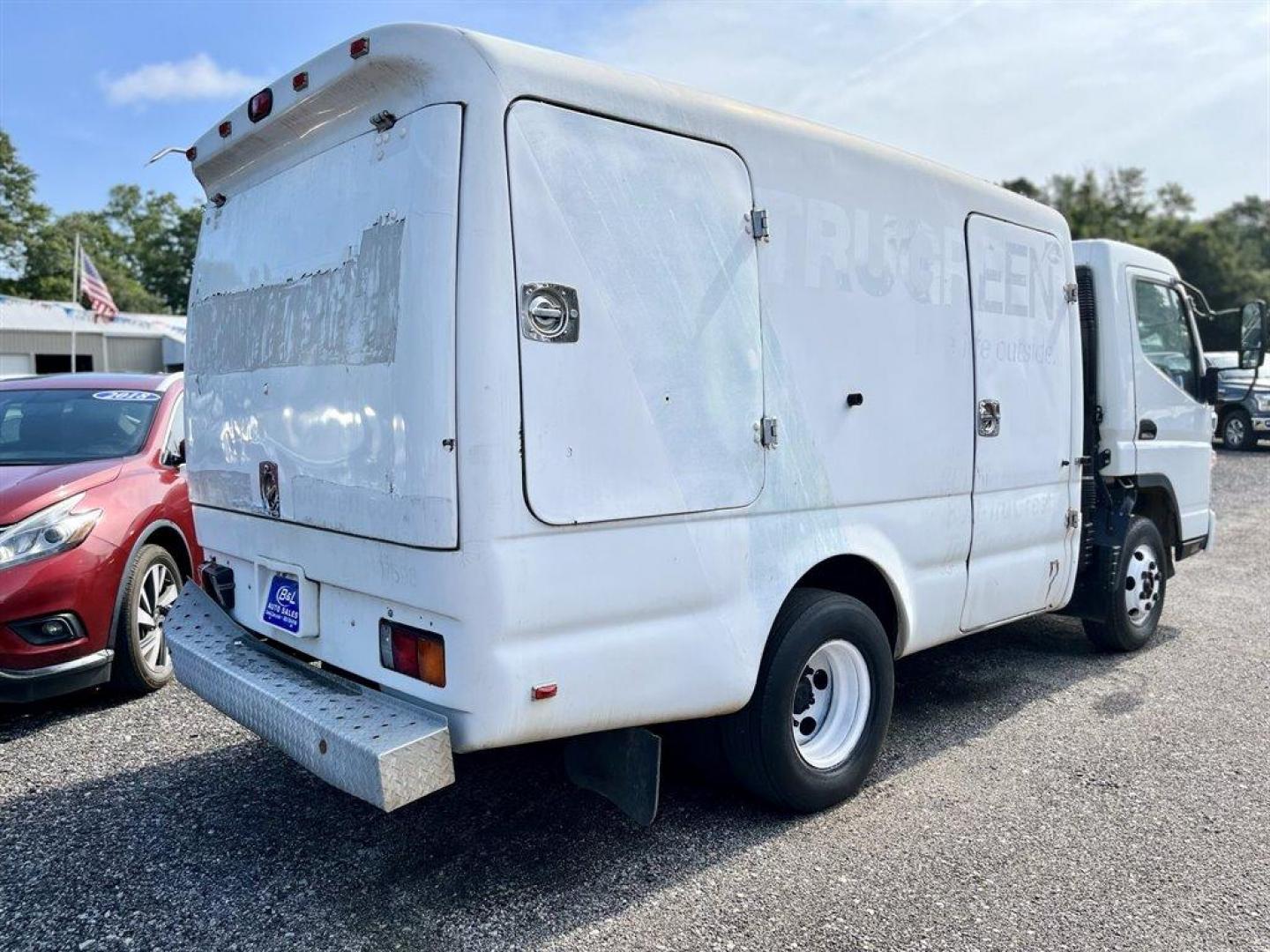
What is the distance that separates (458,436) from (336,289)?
832 mm

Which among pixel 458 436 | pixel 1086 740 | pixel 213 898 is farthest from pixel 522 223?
pixel 1086 740

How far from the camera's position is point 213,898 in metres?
3.12

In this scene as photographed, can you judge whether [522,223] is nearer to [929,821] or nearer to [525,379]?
[525,379]

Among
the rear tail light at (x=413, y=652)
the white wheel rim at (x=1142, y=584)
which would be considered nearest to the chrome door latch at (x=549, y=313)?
the rear tail light at (x=413, y=652)

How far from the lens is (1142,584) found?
236 inches

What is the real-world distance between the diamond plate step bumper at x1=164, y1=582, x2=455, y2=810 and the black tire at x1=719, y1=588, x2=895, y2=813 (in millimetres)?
1207

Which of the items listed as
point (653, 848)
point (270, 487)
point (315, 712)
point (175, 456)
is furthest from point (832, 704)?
point (175, 456)

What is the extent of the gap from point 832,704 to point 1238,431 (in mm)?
18635

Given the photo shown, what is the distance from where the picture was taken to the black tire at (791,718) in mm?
3492

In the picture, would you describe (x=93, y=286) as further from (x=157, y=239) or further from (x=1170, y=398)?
(x=157, y=239)

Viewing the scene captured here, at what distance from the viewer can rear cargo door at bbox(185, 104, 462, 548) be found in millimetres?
2754

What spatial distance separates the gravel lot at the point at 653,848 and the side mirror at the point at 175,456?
4.43 feet

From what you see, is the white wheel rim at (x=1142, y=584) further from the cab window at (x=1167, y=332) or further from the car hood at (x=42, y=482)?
the car hood at (x=42, y=482)

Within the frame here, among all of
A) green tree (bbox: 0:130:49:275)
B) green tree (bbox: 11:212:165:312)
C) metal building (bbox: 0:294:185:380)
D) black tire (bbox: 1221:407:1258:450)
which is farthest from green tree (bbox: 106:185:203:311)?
black tire (bbox: 1221:407:1258:450)
